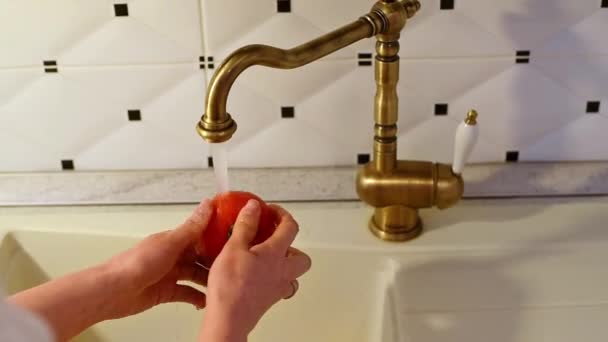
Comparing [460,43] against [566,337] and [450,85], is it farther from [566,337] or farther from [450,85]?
[566,337]

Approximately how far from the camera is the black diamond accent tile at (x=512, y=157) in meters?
0.87

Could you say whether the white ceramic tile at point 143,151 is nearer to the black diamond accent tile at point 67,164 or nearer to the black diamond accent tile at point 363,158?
the black diamond accent tile at point 67,164

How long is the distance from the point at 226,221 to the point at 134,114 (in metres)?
0.28

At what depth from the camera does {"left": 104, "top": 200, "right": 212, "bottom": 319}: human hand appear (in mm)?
578

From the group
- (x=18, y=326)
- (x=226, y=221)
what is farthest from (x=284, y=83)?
(x=18, y=326)

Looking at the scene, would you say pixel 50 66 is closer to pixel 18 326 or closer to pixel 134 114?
pixel 134 114

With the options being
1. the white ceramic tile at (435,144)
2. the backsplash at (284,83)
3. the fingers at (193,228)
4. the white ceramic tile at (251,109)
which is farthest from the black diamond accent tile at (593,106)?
the fingers at (193,228)

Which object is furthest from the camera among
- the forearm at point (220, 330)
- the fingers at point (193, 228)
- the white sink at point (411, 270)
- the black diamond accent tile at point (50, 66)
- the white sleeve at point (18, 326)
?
the black diamond accent tile at point (50, 66)

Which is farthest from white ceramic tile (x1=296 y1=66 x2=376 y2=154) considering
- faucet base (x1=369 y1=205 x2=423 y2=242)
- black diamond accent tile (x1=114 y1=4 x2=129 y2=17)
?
black diamond accent tile (x1=114 y1=4 x2=129 y2=17)

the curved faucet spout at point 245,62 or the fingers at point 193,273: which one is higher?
the curved faucet spout at point 245,62

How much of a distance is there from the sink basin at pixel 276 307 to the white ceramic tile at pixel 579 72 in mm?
279

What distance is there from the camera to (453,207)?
830mm

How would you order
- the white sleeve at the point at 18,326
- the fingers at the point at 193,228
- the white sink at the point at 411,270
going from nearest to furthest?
the white sleeve at the point at 18,326 → the fingers at the point at 193,228 → the white sink at the point at 411,270

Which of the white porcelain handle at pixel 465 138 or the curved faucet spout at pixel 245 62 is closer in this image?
the curved faucet spout at pixel 245 62
